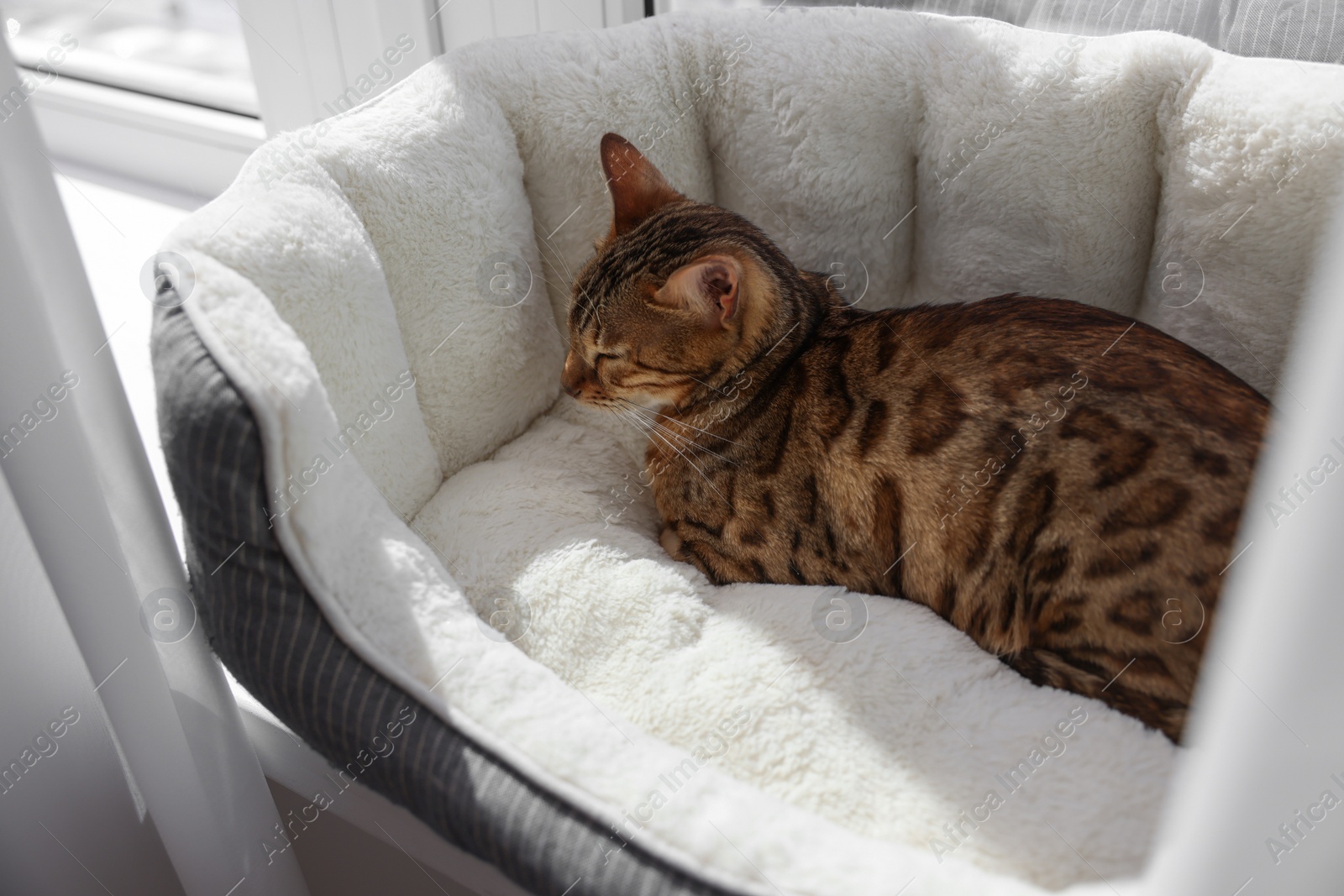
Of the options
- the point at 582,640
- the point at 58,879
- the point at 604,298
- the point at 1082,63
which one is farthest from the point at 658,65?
the point at 58,879

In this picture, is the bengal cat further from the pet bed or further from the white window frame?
the white window frame

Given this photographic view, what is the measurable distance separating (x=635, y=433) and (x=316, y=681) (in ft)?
2.35

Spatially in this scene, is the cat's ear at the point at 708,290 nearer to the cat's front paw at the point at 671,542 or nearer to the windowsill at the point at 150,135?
the cat's front paw at the point at 671,542

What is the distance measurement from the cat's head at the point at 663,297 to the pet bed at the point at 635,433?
154mm

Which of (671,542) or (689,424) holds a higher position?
(689,424)

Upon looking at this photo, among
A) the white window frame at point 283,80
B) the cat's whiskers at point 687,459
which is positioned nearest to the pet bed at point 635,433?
the cat's whiskers at point 687,459

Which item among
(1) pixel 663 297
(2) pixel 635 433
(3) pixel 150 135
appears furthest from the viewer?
(3) pixel 150 135

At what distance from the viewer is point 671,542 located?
133cm

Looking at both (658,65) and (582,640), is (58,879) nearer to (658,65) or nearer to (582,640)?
(582,640)

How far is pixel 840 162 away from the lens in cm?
143

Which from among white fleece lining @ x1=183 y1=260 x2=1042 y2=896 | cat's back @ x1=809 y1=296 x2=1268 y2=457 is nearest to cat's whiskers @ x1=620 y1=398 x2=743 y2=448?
cat's back @ x1=809 y1=296 x2=1268 y2=457

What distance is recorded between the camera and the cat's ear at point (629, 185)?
1291mm

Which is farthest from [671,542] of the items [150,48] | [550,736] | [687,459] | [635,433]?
[150,48]

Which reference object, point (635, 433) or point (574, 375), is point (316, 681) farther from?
point (635, 433)
